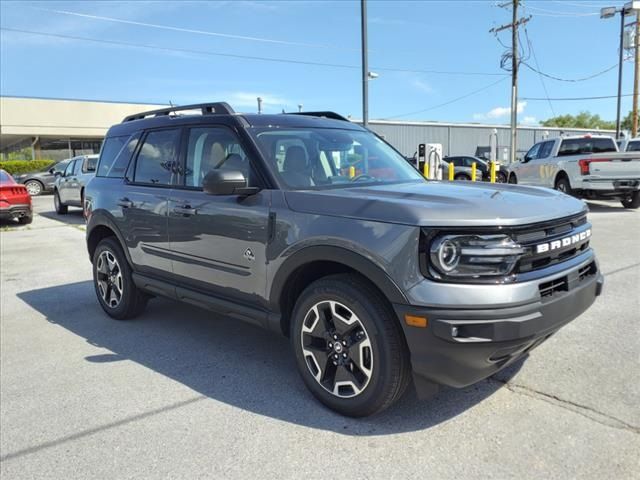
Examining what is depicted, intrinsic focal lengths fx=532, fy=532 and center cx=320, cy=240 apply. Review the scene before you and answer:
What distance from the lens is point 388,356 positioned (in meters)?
2.91

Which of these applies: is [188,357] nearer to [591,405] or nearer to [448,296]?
[448,296]

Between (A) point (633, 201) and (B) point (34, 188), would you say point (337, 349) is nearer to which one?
(A) point (633, 201)

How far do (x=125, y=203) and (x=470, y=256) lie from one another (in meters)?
3.45

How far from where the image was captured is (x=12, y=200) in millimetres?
13180

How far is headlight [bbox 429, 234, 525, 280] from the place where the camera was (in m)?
2.70

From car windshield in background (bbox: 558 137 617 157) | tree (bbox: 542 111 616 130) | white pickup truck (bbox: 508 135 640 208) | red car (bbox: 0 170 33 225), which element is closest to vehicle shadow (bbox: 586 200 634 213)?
white pickup truck (bbox: 508 135 640 208)

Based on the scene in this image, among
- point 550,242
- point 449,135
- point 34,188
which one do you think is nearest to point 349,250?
point 550,242

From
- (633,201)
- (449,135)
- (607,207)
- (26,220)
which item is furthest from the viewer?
(449,135)

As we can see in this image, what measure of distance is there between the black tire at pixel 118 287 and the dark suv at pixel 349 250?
296 mm

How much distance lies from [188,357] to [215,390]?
0.75m

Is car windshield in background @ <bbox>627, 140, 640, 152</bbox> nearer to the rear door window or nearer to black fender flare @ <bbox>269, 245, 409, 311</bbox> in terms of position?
the rear door window

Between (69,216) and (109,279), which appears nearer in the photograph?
(109,279)

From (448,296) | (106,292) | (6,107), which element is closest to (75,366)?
(106,292)

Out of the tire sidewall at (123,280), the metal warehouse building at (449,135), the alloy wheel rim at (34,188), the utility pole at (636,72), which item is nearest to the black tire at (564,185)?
the tire sidewall at (123,280)
